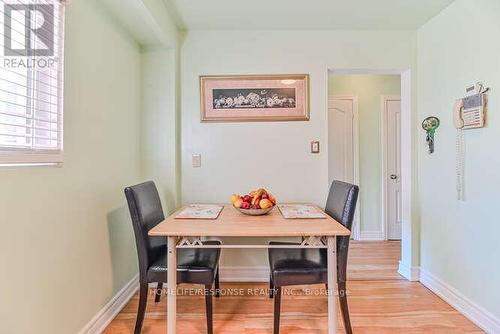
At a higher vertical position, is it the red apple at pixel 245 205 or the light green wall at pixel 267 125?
the light green wall at pixel 267 125

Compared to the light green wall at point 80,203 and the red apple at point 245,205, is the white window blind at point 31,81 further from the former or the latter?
the red apple at point 245,205

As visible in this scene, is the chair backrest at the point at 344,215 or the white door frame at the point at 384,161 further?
the white door frame at the point at 384,161

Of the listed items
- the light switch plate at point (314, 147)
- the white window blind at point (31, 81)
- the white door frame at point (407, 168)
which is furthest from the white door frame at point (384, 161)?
the white window blind at point (31, 81)

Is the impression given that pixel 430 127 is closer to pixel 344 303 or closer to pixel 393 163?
pixel 393 163

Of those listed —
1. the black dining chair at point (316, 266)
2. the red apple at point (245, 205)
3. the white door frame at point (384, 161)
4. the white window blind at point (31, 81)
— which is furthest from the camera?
the white door frame at point (384, 161)

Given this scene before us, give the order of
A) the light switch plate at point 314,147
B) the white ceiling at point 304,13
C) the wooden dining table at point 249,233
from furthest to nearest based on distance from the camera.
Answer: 1. the light switch plate at point 314,147
2. the white ceiling at point 304,13
3. the wooden dining table at point 249,233

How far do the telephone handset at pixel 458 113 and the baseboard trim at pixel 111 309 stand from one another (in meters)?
2.78

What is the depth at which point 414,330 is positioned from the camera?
1.91 meters

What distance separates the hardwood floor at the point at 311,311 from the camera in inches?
76.2

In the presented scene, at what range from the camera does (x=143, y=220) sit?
5.91 ft

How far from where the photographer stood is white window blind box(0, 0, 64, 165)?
3.83 ft

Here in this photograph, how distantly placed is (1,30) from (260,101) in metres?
1.87

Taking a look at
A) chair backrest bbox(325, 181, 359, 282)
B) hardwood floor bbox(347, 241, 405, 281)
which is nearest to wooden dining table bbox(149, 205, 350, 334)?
chair backrest bbox(325, 181, 359, 282)

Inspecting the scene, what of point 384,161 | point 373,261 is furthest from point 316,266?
point 384,161
